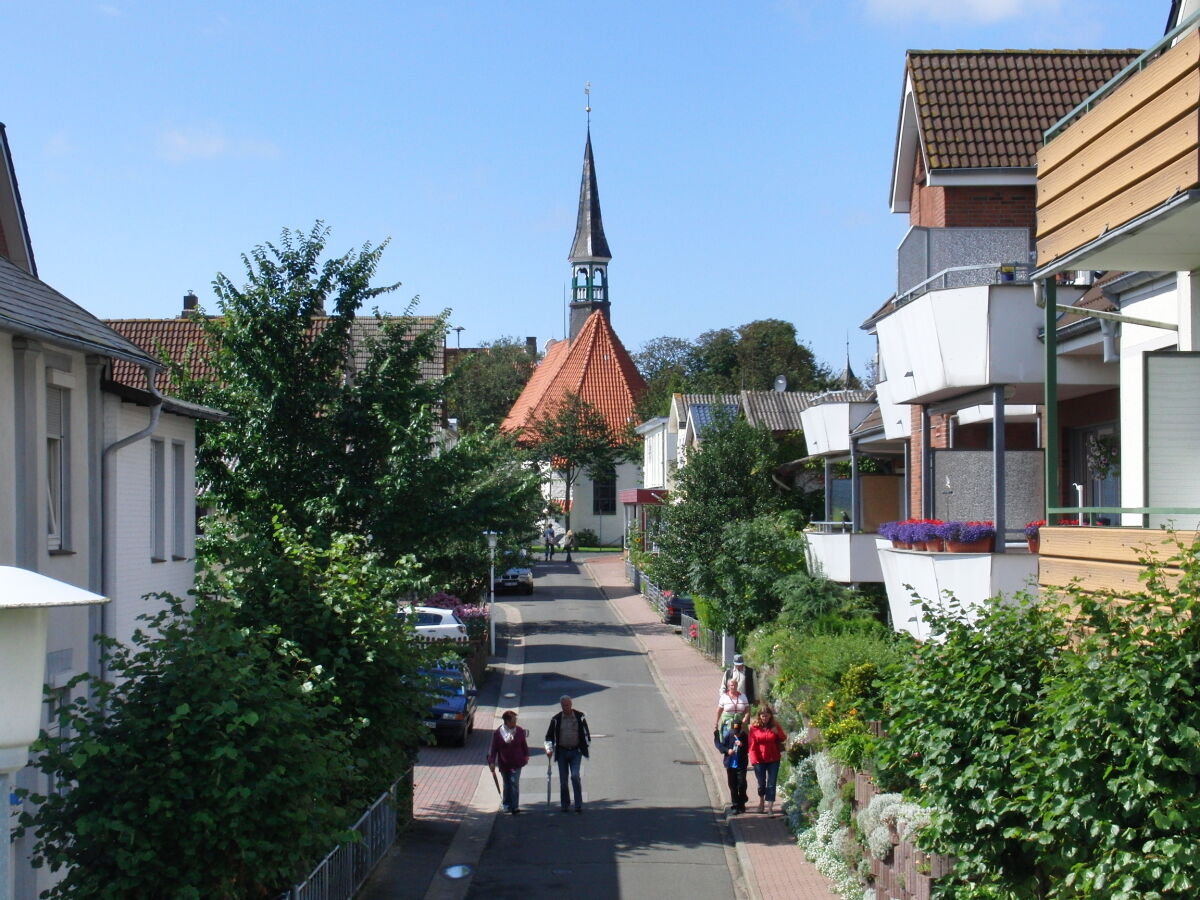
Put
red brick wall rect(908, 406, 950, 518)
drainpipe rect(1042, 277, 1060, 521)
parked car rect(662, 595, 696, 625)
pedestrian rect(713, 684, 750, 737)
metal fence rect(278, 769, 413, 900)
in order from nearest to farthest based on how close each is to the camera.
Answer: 1. drainpipe rect(1042, 277, 1060, 521)
2. metal fence rect(278, 769, 413, 900)
3. red brick wall rect(908, 406, 950, 518)
4. pedestrian rect(713, 684, 750, 737)
5. parked car rect(662, 595, 696, 625)

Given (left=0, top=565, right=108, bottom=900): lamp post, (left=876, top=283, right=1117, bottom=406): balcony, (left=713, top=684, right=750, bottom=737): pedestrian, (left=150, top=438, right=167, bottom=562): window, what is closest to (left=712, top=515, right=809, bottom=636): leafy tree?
(left=713, top=684, right=750, bottom=737): pedestrian

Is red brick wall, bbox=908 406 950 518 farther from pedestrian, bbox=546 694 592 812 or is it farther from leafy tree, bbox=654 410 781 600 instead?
leafy tree, bbox=654 410 781 600

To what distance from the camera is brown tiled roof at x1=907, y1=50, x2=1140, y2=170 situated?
653 inches

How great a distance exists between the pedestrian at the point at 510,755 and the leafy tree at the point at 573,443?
54978 millimetres

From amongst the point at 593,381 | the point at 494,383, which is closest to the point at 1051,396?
the point at 593,381

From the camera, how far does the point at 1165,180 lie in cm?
711

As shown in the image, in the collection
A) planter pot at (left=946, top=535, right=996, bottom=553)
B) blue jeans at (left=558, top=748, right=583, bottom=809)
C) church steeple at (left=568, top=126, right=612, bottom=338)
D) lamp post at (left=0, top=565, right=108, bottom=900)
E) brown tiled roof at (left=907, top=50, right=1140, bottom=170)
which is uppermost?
church steeple at (left=568, top=126, right=612, bottom=338)

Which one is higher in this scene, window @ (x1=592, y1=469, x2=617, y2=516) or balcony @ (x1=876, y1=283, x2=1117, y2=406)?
balcony @ (x1=876, y1=283, x2=1117, y2=406)

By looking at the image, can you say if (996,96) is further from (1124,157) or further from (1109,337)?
(1124,157)

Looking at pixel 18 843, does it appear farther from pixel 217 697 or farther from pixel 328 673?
pixel 217 697

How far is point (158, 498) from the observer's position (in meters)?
16.0

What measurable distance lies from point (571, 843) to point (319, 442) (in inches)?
325

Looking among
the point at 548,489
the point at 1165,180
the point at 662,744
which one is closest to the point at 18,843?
the point at 1165,180

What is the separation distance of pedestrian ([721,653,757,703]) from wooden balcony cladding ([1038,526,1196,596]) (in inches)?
444
